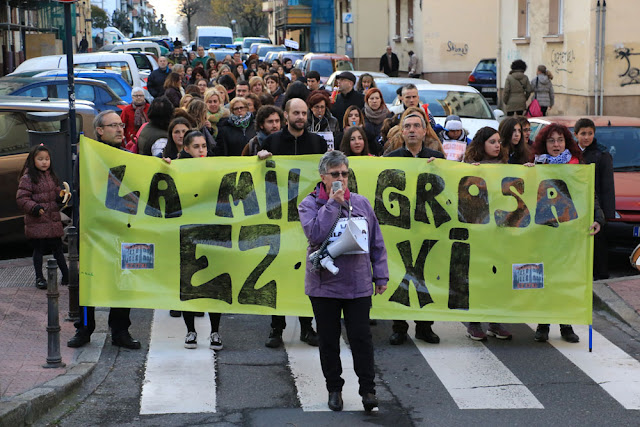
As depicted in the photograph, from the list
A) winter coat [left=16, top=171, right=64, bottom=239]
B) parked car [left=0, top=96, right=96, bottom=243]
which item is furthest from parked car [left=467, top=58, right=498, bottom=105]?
winter coat [left=16, top=171, right=64, bottom=239]

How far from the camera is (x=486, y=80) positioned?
35250 millimetres

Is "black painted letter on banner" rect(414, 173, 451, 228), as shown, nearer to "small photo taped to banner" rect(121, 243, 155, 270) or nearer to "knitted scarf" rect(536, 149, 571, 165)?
"knitted scarf" rect(536, 149, 571, 165)

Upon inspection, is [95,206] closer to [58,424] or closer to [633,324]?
[58,424]

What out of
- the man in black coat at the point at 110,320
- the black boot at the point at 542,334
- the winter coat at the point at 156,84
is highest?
the winter coat at the point at 156,84

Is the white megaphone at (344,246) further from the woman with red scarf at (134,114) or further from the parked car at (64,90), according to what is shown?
the parked car at (64,90)

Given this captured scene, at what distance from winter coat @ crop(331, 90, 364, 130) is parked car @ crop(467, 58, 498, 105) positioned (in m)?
20.7

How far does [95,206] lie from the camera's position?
8.32 m

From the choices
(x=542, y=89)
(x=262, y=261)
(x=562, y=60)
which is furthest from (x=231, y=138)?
(x=562, y=60)

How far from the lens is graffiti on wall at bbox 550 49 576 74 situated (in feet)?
83.9

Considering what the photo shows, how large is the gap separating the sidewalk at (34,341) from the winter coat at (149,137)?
1.64 m

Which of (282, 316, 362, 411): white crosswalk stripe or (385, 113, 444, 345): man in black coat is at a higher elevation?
(385, 113, 444, 345): man in black coat

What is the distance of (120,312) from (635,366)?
4.00m

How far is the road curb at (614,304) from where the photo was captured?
9.19m

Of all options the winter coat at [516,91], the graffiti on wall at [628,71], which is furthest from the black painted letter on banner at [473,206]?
the graffiti on wall at [628,71]
